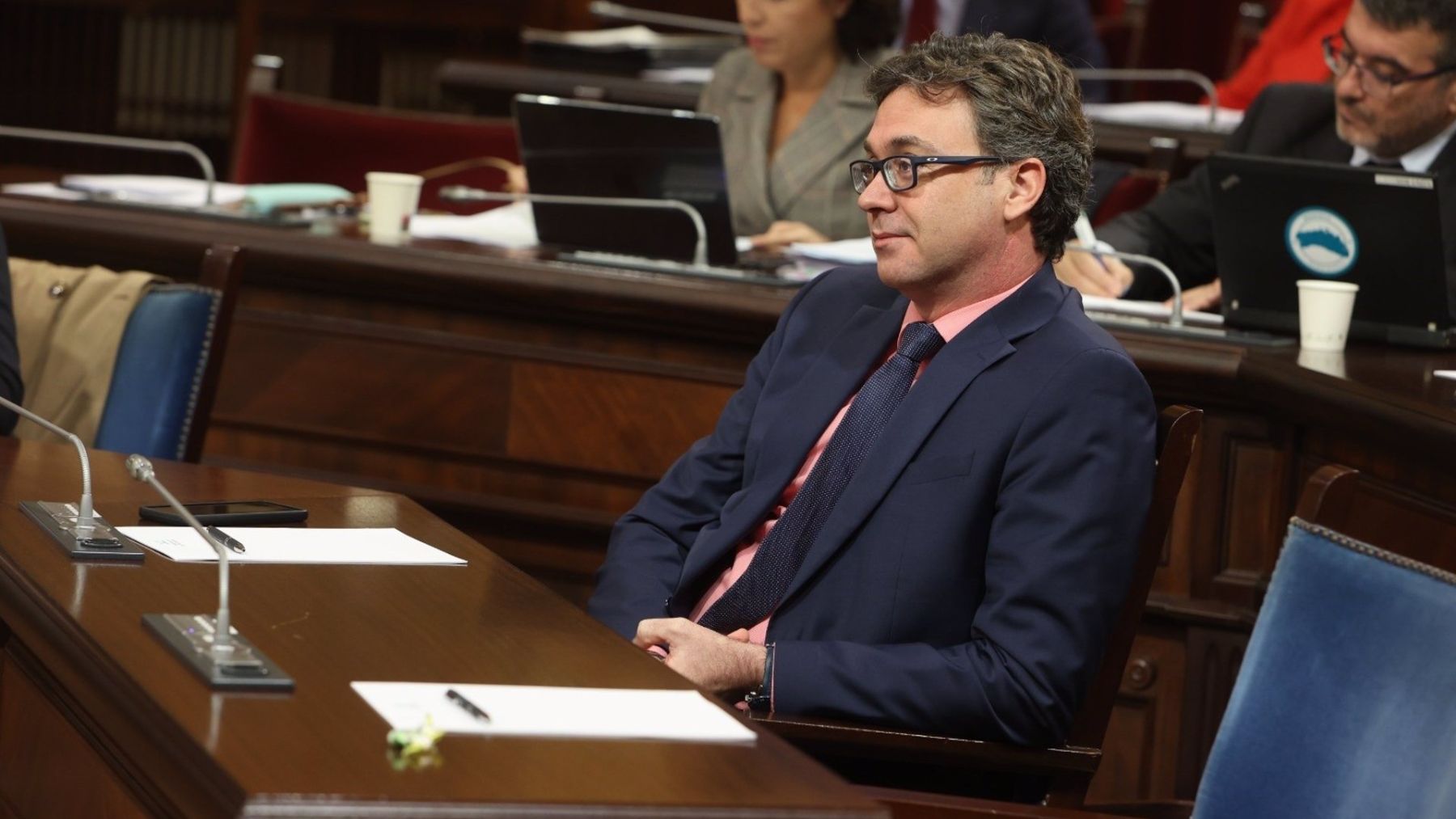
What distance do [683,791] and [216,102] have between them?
601 cm

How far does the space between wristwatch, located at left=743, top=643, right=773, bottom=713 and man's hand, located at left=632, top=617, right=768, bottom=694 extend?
1 cm

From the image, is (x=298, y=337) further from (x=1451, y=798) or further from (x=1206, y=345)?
(x=1451, y=798)

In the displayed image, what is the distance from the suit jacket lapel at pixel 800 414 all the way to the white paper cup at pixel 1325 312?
0.75 m

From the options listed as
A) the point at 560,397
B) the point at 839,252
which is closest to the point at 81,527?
the point at 560,397

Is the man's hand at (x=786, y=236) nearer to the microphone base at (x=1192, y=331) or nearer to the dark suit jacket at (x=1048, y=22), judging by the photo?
the microphone base at (x=1192, y=331)

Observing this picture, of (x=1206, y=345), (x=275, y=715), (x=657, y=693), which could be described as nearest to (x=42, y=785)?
(x=275, y=715)

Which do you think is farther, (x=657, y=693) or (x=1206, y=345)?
(x=1206, y=345)

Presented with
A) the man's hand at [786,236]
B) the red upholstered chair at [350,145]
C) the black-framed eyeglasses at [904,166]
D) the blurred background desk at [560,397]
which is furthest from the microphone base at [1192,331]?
the red upholstered chair at [350,145]

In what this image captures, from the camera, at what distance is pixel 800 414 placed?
2.22 metres

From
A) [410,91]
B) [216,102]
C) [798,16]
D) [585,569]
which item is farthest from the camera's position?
[410,91]

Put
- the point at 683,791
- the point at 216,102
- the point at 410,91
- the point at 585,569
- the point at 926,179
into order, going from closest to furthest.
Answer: the point at 683,791
the point at 926,179
the point at 585,569
the point at 216,102
the point at 410,91

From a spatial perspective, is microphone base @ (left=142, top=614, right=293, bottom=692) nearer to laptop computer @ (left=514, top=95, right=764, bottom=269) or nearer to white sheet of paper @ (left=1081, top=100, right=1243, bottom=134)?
laptop computer @ (left=514, top=95, right=764, bottom=269)

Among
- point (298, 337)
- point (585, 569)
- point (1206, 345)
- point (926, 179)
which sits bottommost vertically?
point (585, 569)

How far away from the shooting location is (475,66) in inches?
209
